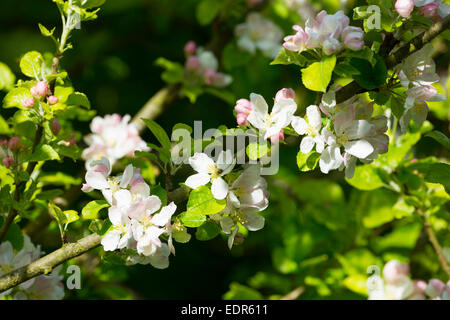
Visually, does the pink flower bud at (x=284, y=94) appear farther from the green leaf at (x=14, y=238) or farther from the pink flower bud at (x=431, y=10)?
the green leaf at (x=14, y=238)

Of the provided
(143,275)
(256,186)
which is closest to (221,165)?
(256,186)

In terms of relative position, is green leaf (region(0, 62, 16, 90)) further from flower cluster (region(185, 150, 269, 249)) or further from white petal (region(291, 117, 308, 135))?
white petal (region(291, 117, 308, 135))

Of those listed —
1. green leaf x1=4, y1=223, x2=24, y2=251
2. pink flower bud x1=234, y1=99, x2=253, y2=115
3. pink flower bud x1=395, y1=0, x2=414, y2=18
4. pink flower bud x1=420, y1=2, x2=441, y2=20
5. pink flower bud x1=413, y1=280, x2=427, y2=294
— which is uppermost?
pink flower bud x1=420, y1=2, x2=441, y2=20

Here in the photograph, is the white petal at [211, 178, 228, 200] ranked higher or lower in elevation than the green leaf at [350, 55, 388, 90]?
lower

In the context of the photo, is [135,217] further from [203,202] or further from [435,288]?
[435,288]

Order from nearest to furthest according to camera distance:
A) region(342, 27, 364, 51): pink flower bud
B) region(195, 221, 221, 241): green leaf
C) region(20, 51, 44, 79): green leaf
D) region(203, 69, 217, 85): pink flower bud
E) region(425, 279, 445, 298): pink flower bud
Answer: region(342, 27, 364, 51): pink flower bud, region(195, 221, 221, 241): green leaf, region(20, 51, 44, 79): green leaf, region(425, 279, 445, 298): pink flower bud, region(203, 69, 217, 85): pink flower bud

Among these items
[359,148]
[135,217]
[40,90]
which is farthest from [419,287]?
[40,90]

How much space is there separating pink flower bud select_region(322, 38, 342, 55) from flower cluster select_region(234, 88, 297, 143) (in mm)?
111

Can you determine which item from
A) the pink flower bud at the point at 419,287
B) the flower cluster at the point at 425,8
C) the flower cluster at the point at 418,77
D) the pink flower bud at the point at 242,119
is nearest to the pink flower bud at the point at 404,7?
the flower cluster at the point at 425,8

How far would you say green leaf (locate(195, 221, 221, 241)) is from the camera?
3.58 ft

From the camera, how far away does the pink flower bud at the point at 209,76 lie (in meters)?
1.89

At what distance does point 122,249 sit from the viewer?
1120mm

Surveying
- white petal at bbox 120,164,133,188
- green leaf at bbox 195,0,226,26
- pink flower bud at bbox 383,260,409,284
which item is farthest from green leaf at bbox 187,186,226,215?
green leaf at bbox 195,0,226,26
